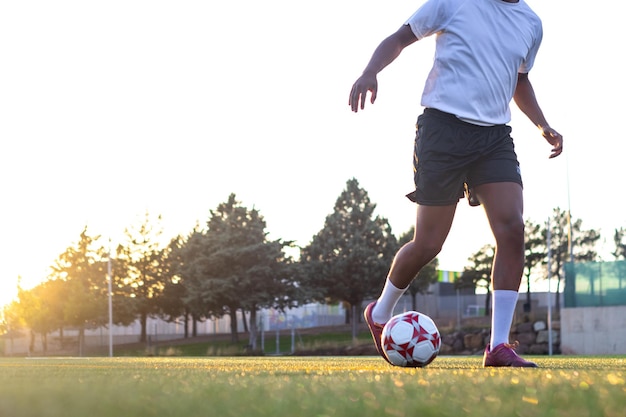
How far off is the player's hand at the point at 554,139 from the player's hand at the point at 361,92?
1.64 m

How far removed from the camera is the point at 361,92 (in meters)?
5.05

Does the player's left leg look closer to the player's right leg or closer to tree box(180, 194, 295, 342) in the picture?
the player's right leg

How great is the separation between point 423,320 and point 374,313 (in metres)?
0.57

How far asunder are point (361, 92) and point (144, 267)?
58.6 meters

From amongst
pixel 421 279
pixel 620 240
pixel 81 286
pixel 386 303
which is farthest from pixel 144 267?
pixel 386 303

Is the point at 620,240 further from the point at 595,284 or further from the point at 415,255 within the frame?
the point at 415,255

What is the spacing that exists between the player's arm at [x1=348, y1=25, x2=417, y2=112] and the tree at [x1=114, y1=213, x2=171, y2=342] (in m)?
56.7

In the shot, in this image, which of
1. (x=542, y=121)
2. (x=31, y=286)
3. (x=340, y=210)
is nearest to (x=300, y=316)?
(x=340, y=210)

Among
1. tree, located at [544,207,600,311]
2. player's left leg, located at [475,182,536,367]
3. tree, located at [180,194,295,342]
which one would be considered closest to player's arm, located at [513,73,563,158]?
player's left leg, located at [475,182,536,367]

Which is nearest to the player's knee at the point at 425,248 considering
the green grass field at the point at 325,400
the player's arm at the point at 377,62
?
the player's arm at the point at 377,62

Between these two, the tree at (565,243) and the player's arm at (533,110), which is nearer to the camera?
the player's arm at (533,110)

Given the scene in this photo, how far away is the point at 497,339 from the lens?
5289 mm

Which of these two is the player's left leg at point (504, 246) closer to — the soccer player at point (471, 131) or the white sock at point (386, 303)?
the soccer player at point (471, 131)

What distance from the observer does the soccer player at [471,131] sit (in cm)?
536
